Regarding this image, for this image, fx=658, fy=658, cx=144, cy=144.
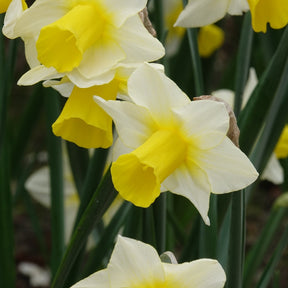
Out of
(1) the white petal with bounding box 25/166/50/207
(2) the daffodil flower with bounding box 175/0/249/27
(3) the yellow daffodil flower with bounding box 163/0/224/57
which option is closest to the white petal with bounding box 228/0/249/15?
(2) the daffodil flower with bounding box 175/0/249/27

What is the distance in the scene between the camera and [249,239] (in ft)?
8.57

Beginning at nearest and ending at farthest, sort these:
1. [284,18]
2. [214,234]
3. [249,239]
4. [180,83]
A: [284,18]
[214,234]
[180,83]
[249,239]

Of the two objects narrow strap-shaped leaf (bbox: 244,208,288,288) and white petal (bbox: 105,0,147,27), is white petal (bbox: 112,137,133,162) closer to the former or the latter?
white petal (bbox: 105,0,147,27)

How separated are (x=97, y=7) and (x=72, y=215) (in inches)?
39.9

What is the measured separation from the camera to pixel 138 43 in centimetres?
71

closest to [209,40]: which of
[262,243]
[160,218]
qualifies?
[262,243]

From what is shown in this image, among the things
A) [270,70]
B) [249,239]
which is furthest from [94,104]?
[249,239]

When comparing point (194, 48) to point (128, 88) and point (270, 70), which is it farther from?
point (128, 88)

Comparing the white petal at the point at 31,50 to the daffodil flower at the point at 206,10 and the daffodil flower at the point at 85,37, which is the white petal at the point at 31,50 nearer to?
the daffodil flower at the point at 85,37

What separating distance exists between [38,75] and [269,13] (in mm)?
277

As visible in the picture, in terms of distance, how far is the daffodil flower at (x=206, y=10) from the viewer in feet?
2.83

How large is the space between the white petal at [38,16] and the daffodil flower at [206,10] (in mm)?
189

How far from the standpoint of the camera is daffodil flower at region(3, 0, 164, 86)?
690 mm

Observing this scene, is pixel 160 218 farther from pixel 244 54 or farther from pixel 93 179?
pixel 244 54
